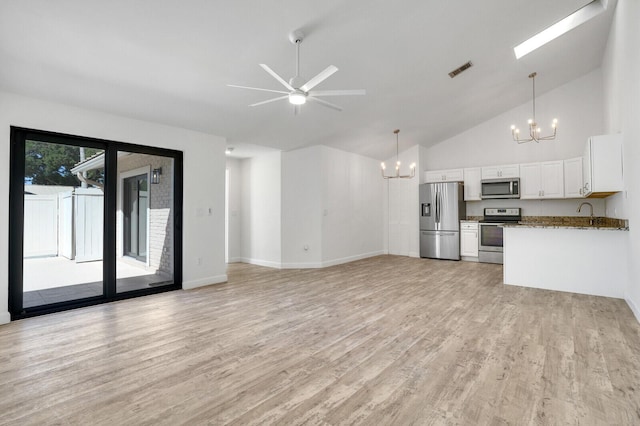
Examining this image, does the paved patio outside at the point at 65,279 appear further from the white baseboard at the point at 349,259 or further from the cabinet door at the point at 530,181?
the cabinet door at the point at 530,181

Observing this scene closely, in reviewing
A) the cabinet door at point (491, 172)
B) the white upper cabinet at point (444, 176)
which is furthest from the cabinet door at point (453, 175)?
the cabinet door at point (491, 172)

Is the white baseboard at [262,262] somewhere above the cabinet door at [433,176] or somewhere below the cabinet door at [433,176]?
below

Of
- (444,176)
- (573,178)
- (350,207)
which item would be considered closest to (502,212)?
(573,178)

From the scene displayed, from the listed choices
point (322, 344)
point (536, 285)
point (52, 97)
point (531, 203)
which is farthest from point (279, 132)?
point (531, 203)

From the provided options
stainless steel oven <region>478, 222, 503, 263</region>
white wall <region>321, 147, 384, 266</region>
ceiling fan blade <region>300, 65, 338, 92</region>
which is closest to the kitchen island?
stainless steel oven <region>478, 222, 503, 263</region>

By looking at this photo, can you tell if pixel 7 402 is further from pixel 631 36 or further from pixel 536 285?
pixel 631 36

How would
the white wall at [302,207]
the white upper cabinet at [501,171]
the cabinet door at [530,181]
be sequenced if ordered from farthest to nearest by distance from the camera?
the white upper cabinet at [501,171] → the cabinet door at [530,181] → the white wall at [302,207]

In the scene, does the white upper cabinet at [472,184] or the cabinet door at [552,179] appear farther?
the white upper cabinet at [472,184]

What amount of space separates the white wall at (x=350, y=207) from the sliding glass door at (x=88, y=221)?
10.1 ft

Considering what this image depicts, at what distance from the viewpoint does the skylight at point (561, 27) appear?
440cm

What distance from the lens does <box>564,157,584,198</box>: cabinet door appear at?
631cm

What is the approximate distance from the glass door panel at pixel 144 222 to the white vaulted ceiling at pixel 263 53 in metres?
0.75

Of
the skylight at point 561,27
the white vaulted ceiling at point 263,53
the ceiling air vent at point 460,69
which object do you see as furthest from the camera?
the ceiling air vent at point 460,69

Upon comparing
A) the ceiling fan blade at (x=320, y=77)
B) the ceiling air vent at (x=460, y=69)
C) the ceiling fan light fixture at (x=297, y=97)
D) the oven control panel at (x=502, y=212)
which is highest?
the ceiling air vent at (x=460, y=69)
